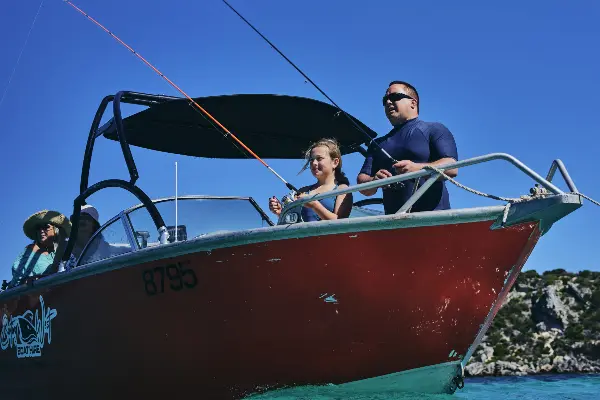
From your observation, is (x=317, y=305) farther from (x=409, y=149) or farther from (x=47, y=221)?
(x=47, y=221)

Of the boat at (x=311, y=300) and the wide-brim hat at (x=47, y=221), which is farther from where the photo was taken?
the wide-brim hat at (x=47, y=221)

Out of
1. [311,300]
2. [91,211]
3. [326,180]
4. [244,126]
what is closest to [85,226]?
[91,211]

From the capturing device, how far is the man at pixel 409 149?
505 centimetres

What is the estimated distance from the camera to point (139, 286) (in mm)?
5352

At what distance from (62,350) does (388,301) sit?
10.6 ft

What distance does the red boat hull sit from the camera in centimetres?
457

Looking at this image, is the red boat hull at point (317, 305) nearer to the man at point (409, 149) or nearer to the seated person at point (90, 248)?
the man at point (409, 149)

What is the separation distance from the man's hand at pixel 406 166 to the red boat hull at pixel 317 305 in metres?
0.57

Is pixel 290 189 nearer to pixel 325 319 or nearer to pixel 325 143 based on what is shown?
pixel 325 143

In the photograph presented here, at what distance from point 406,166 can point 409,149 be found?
30 cm

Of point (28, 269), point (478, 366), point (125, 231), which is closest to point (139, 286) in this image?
point (125, 231)

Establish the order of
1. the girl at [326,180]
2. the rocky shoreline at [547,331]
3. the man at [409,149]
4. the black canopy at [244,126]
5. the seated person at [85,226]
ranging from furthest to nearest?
1. the rocky shoreline at [547,331]
2. the seated person at [85,226]
3. the black canopy at [244,126]
4. the girl at [326,180]
5. the man at [409,149]

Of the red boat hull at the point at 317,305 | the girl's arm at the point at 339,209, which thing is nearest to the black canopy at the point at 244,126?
the girl's arm at the point at 339,209

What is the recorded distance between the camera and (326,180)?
215 inches
